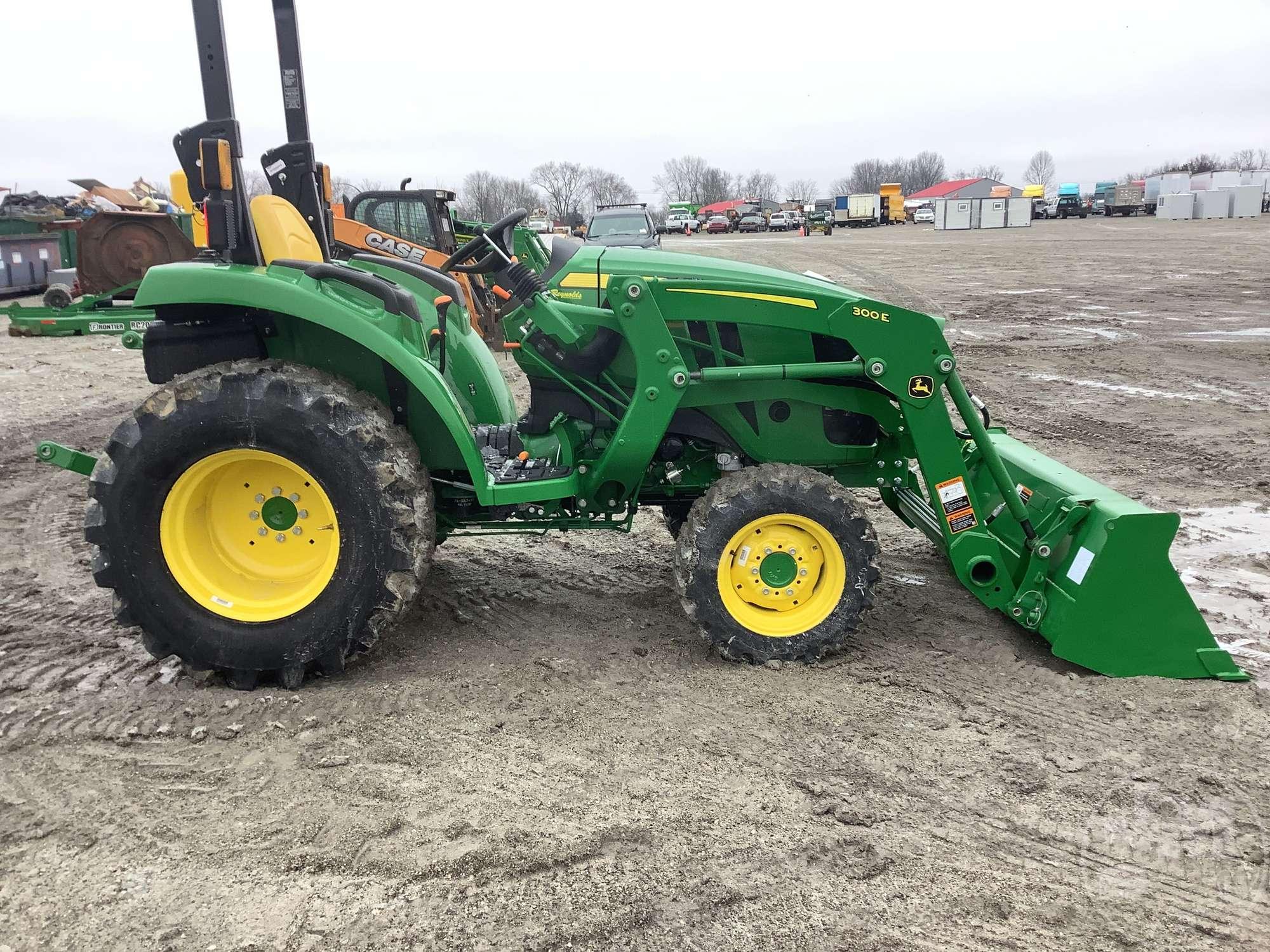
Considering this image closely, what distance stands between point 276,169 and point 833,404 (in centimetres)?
260

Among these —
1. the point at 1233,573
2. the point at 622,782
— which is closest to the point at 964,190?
the point at 1233,573

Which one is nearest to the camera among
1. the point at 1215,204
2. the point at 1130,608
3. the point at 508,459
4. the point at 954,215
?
the point at 1130,608

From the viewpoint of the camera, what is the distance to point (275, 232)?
11.4 feet

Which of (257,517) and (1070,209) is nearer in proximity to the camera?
(257,517)

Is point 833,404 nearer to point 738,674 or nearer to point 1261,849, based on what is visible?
point 738,674

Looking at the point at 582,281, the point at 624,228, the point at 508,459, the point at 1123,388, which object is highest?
the point at 624,228

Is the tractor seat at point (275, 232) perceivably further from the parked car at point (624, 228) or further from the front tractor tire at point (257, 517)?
the parked car at point (624, 228)

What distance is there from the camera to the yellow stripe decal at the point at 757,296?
348cm

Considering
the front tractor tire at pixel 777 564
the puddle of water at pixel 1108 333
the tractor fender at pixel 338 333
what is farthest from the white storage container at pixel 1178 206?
the tractor fender at pixel 338 333

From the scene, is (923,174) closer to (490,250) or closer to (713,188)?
(713,188)

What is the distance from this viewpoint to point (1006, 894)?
2369 mm

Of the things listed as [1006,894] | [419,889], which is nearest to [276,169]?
[419,889]

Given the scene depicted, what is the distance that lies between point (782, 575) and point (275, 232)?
2164 millimetres

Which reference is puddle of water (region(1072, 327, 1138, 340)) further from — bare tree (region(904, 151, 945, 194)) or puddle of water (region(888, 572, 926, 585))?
bare tree (region(904, 151, 945, 194))
